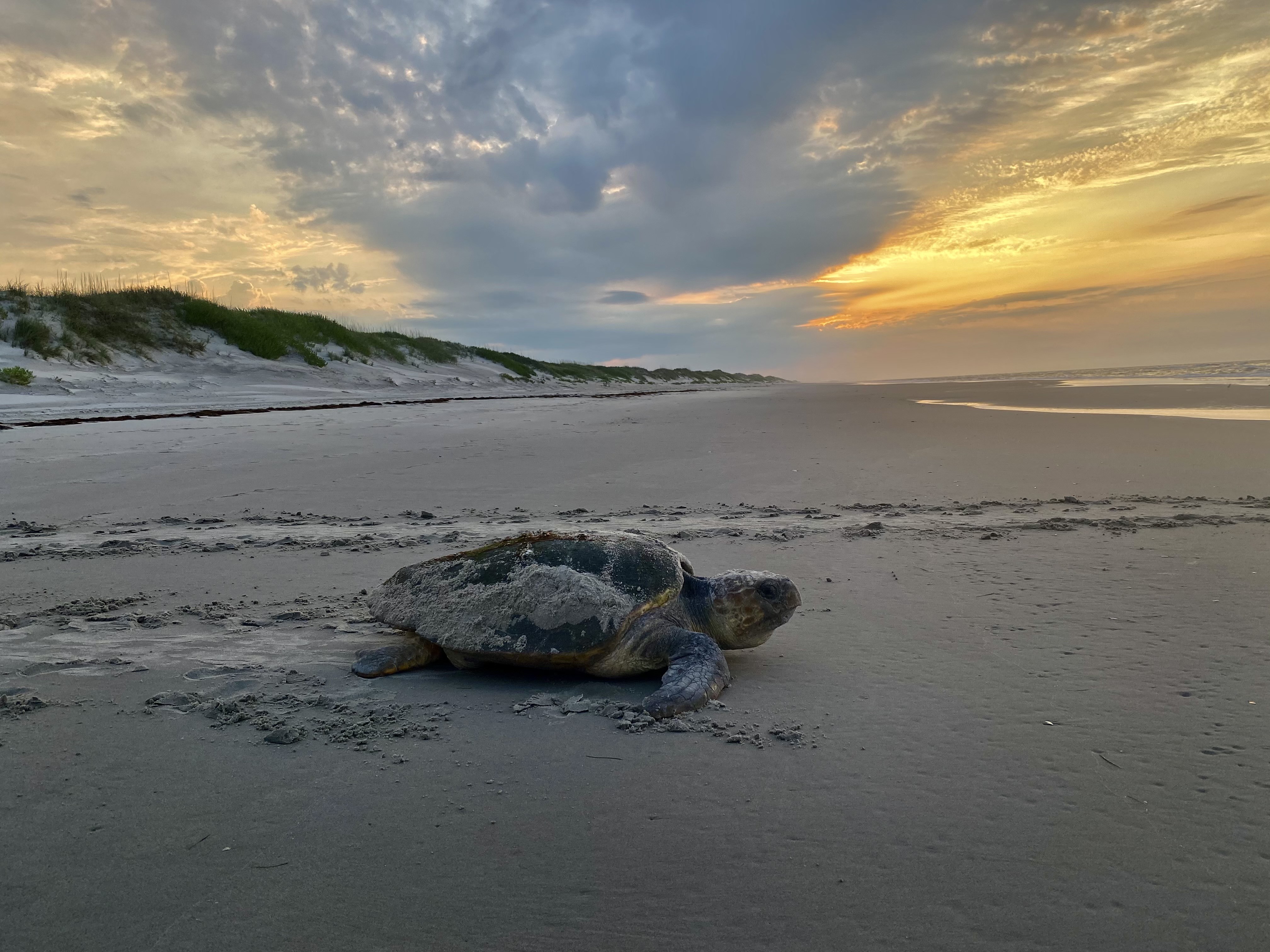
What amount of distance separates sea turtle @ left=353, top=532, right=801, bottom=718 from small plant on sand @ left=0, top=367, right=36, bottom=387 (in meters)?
15.4

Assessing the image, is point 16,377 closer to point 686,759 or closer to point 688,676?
point 688,676

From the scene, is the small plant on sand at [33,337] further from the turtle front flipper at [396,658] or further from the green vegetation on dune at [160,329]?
the turtle front flipper at [396,658]

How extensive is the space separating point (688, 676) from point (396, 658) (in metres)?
1.24

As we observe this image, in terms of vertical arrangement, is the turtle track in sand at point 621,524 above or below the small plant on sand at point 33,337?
below

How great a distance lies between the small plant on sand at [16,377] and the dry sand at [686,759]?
11.5m

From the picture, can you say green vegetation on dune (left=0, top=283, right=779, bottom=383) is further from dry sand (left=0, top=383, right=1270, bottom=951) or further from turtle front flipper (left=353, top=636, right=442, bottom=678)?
turtle front flipper (left=353, top=636, right=442, bottom=678)

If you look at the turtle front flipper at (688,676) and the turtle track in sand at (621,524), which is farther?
the turtle track in sand at (621,524)

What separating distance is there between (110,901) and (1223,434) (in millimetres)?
12263

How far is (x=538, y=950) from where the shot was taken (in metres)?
1.55

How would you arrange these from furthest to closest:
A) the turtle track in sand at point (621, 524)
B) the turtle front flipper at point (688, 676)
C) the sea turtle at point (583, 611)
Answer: the turtle track in sand at point (621, 524) < the sea turtle at point (583, 611) < the turtle front flipper at point (688, 676)

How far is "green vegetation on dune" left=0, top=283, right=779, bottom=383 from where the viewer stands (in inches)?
712

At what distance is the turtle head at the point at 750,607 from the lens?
3.34 meters

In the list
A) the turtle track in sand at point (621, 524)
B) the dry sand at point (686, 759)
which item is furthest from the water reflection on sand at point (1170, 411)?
the dry sand at point (686, 759)

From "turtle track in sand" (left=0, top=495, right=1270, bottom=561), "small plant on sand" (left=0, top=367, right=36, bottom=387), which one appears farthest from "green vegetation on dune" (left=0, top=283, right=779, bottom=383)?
"turtle track in sand" (left=0, top=495, right=1270, bottom=561)
